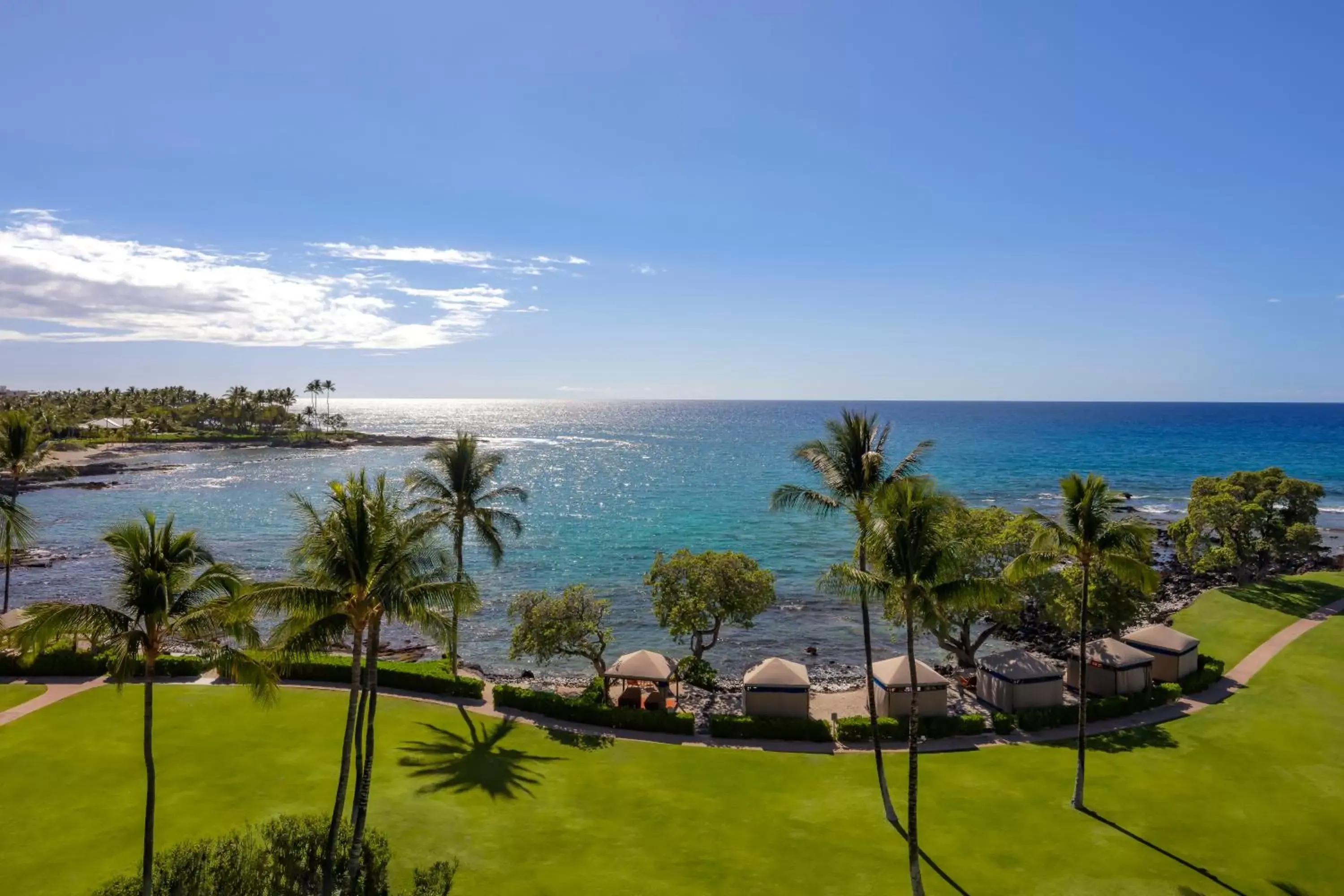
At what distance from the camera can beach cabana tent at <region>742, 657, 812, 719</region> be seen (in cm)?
3059

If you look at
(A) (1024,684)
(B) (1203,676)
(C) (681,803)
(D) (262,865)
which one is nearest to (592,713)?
(C) (681,803)

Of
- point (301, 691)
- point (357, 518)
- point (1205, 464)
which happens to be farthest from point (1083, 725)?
point (1205, 464)

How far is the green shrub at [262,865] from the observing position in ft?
56.7

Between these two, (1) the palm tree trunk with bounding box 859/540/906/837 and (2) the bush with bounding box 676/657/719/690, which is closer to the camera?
(1) the palm tree trunk with bounding box 859/540/906/837

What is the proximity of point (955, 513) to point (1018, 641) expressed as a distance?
13.6 m

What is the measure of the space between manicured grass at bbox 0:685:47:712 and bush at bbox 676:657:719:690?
28281mm

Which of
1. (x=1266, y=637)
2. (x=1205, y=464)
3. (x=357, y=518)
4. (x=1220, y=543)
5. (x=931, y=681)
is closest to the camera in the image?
(x=357, y=518)

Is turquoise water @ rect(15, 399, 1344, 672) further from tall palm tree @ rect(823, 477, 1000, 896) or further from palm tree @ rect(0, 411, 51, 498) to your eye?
tall palm tree @ rect(823, 477, 1000, 896)

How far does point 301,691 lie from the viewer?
31.3 m

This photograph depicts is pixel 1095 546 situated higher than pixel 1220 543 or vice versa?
pixel 1095 546

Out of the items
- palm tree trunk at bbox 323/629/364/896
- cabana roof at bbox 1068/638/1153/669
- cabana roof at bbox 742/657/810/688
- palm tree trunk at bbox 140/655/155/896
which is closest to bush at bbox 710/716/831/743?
cabana roof at bbox 742/657/810/688

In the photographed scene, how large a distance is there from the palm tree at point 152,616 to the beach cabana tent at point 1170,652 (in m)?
38.7

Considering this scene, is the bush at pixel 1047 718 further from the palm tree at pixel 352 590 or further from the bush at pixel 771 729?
the palm tree at pixel 352 590

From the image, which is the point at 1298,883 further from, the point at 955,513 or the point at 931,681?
the point at 955,513
